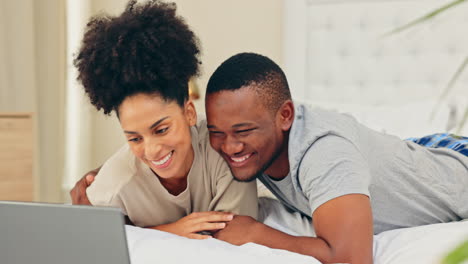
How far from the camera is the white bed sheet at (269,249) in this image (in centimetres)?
99

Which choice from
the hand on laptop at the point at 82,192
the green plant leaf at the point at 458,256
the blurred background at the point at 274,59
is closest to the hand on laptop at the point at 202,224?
the hand on laptop at the point at 82,192

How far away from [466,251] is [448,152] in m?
1.40

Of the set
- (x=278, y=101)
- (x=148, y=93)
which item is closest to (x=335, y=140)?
(x=278, y=101)

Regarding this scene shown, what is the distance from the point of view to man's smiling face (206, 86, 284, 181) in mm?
1219

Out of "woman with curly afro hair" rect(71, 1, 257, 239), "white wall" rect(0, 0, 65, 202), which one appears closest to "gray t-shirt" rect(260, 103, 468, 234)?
"woman with curly afro hair" rect(71, 1, 257, 239)

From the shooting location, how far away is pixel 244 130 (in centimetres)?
123

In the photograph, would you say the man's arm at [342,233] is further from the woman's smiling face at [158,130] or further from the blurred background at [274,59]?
the blurred background at [274,59]

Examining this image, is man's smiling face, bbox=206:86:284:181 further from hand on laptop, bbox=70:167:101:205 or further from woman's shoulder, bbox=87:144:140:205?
hand on laptop, bbox=70:167:101:205

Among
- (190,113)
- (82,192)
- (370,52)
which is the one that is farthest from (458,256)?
(370,52)

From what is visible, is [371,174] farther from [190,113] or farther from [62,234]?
[62,234]

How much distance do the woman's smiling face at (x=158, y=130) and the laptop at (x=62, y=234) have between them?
516 mm

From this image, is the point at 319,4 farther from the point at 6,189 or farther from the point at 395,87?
the point at 6,189

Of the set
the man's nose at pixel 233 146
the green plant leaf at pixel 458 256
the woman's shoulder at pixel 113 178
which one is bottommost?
the woman's shoulder at pixel 113 178

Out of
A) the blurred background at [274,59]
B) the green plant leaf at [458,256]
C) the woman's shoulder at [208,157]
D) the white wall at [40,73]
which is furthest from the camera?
the white wall at [40,73]
